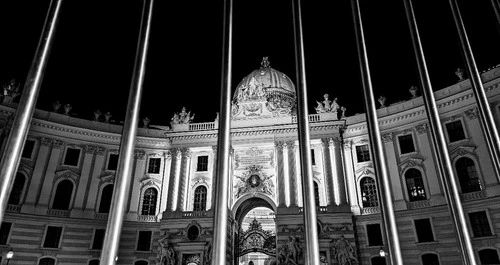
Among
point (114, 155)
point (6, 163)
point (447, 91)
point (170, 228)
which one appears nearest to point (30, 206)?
point (114, 155)

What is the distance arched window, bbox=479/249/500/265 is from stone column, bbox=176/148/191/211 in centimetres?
2514

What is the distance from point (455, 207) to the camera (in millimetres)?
4773

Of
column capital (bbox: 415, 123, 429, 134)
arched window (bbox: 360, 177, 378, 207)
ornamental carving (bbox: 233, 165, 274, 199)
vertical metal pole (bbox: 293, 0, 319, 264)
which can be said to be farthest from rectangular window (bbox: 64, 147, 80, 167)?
vertical metal pole (bbox: 293, 0, 319, 264)

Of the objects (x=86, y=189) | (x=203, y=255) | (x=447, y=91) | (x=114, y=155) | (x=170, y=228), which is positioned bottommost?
(x=203, y=255)

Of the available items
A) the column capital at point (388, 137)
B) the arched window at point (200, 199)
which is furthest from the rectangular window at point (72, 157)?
the column capital at point (388, 137)

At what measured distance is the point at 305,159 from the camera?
13.5 ft

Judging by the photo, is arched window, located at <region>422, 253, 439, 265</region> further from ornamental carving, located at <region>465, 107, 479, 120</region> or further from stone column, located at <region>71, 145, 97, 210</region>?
stone column, located at <region>71, 145, 97, 210</region>

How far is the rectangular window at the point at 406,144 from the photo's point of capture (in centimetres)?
3141

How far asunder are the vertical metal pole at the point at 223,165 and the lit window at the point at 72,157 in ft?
112

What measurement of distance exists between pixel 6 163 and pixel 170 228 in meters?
30.2

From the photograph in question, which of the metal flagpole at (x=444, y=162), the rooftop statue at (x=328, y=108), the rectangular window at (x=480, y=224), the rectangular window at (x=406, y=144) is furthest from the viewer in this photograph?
the rooftop statue at (x=328, y=108)

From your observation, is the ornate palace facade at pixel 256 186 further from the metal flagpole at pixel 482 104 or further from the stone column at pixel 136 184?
the metal flagpole at pixel 482 104

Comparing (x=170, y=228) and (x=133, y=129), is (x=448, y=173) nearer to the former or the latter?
(x=133, y=129)

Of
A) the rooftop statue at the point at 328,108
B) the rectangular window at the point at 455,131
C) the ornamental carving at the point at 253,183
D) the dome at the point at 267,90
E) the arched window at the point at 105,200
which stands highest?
the dome at the point at 267,90
